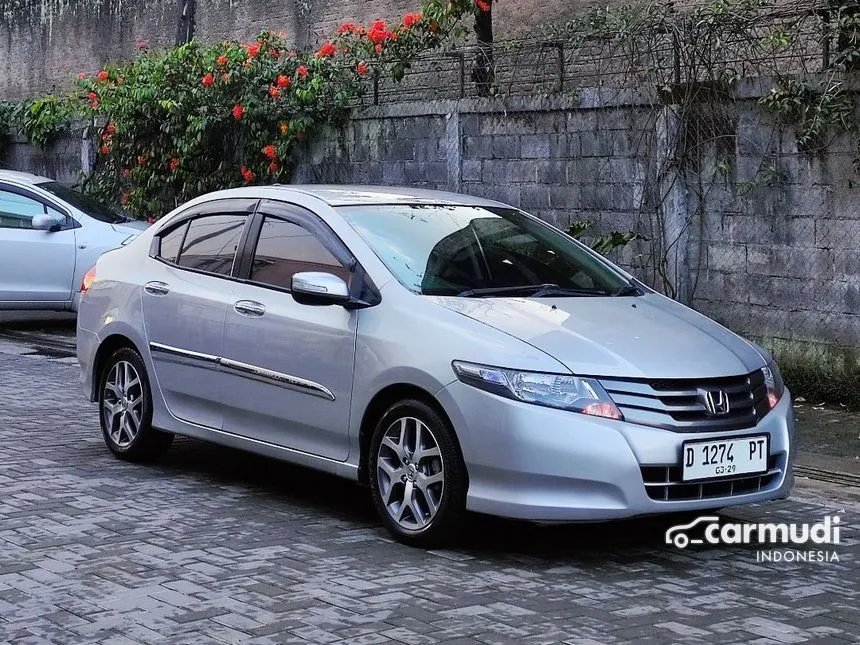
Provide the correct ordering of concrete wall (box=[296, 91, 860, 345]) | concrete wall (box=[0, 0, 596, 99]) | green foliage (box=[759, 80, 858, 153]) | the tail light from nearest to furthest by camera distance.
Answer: the tail light, green foliage (box=[759, 80, 858, 153]), concrete wall (box=[296, 91, 860, 345]), concrete wall (box=[0, 0, 596, 99])

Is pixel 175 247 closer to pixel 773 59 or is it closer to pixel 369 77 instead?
pixel 773 59

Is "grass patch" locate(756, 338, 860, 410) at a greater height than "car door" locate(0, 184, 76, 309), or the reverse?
"car door" locate(0, 184, 76, 309)

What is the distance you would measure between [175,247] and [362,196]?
1.26 metres

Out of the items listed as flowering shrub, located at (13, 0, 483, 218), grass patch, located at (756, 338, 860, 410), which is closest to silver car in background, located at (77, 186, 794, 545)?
grass patch, located at (756, 338, 860, 410)

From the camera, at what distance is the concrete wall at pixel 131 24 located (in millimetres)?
20609

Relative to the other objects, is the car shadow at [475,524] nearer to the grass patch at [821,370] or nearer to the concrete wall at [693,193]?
the grass patch at [821,370]

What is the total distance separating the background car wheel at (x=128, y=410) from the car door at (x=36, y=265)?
21.2 ft

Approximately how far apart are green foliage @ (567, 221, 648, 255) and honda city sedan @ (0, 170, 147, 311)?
504 cm

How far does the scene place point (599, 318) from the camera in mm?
6430

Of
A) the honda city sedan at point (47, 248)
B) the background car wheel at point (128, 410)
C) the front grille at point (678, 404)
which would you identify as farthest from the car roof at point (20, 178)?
the front grille at point (678, 404)

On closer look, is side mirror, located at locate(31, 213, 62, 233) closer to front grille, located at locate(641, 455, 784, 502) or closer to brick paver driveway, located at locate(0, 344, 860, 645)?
brick paver driveway, located at locate(0, 344, 860, 645)

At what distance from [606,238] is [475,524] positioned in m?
5.33

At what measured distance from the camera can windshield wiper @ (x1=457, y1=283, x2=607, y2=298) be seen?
22.0 ft

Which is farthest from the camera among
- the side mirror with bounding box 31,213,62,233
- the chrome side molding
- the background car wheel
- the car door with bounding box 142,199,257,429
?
the side mirror with bounding box 31,213,62,233
